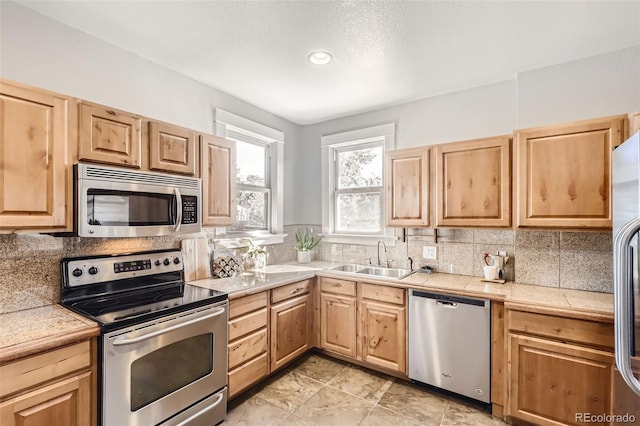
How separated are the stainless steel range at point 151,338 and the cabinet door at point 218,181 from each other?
1.60 feet

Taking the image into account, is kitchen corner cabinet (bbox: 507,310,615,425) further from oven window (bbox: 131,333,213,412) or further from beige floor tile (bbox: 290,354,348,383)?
oven window (bbox: 131,333,213,412)

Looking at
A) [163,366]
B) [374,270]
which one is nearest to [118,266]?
[163,366]

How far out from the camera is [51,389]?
1383mm

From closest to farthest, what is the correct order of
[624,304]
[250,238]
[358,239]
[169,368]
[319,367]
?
[624,304], [169,368], [319,367], [250,238], [358,239]

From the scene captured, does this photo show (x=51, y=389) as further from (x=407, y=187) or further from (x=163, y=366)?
(x=407, y=187)

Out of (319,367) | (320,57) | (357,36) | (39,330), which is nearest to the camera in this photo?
(39,330)

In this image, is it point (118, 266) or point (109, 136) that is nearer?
point (109, 136)

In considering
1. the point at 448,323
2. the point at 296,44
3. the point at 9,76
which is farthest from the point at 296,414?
the point at 9,76

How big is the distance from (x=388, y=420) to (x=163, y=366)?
1527 mm

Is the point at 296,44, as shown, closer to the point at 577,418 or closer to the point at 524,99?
the point at 524,99

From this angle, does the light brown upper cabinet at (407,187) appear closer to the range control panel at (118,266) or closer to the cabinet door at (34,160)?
the range control panel at (118,266)

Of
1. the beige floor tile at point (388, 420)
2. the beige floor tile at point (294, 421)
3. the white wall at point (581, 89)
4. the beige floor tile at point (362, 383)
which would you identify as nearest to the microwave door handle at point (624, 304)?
the beige floor tile at point (388, 420)

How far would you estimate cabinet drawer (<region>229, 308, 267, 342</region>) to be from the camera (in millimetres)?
2246

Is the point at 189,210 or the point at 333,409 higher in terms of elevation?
the point at 189,210
